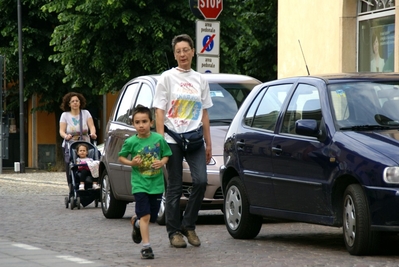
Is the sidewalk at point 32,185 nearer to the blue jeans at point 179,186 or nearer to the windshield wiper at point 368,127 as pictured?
the blue jeans at point 179,186

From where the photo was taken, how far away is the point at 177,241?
10.6 metres

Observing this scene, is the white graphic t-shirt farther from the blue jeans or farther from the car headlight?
the car headlight

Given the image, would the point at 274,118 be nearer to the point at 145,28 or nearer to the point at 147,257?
the point at 147,257

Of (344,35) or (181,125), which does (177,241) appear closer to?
(181,125)

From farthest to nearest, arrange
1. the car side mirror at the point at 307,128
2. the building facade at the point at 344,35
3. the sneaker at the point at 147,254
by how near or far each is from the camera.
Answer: the building facade at the point at 344,35, the car side mirror at the point at 307,128, the sneaker at the point at 147,254

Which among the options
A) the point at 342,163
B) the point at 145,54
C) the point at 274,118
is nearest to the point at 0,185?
the point at 145,54

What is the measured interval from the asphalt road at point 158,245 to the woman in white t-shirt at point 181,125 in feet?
0.92

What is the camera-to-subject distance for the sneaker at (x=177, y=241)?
10570 millimetres

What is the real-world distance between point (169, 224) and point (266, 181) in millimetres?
1012

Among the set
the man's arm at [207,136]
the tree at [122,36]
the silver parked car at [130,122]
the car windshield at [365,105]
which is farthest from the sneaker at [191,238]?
the tree at [122,36]

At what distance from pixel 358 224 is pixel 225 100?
5.35 m

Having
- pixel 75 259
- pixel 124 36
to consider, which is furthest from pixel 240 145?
pixel 124 36

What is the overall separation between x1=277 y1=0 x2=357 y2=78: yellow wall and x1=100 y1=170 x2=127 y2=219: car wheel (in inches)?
291

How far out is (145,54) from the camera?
30.7 meters
